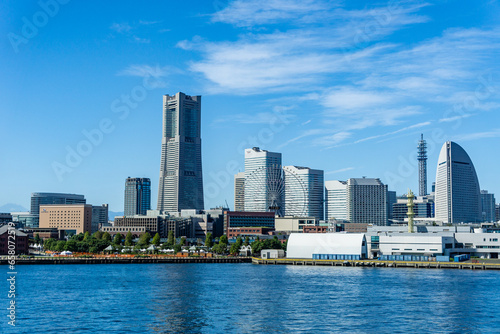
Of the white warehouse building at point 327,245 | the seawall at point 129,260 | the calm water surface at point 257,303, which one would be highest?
the white warehouse building at point 327,245

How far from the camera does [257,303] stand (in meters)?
75.9

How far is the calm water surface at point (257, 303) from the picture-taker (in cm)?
6159

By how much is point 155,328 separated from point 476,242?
383ft

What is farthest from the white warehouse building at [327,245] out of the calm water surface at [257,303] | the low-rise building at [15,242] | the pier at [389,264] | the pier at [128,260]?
the low-rise building at [15,242]

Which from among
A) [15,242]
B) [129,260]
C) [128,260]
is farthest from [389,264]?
[15,242]

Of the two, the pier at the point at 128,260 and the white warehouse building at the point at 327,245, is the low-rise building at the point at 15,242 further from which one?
the white warehouse building at the point at 327,245

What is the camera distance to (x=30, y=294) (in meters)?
85.1

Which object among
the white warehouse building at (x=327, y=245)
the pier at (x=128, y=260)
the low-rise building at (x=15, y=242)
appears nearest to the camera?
the white warehouse building at (x=327, y=245)

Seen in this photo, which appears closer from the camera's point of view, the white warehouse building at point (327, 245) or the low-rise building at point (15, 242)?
the white warehouse building at point (327, 245)

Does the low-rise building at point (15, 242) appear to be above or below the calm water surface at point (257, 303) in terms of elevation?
above

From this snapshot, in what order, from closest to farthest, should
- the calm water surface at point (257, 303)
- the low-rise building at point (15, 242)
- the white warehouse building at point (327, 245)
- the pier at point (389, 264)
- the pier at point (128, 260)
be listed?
Answer: the calm water surface at point (257, 303) → the pier at point (389, 264) → the white warehouse building at point (327, 245) → the pier at point (128, 260) → the low-rise building at point (15, 242)

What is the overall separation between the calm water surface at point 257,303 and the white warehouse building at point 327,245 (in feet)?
111

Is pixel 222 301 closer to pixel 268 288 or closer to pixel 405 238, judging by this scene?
pixel 268 288

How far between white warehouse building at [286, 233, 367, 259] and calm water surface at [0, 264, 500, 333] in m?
33.8
